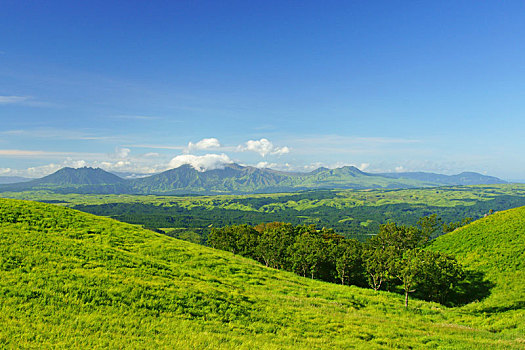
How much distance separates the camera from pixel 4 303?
13.0m

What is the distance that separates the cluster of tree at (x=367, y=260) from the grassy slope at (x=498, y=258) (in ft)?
18.3

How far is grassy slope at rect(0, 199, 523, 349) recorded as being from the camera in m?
12.3

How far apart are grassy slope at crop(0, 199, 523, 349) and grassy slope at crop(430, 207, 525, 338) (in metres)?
4.64

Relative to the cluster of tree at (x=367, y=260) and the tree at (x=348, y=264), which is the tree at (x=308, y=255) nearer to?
the cluster of tree at (x=367, y=260)

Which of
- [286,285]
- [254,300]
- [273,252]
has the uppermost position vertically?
[254,300]

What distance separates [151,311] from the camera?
15445 mm

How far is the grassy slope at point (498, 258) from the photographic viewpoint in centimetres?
3025

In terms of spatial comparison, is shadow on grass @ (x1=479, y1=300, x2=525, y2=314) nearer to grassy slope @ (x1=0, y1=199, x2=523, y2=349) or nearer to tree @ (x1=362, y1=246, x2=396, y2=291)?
grassy slope @ (x1=0, y1=199, x2=523, y2=349)

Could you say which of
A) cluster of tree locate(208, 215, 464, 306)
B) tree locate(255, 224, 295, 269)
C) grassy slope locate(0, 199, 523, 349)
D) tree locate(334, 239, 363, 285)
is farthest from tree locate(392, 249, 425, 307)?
tree locate(255, 224, 295, 269)

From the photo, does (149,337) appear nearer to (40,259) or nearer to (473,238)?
(40,259)

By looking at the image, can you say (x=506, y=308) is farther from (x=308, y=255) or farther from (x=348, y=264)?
(x=308, y=255)

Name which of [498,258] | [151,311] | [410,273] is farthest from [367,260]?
[151,311]

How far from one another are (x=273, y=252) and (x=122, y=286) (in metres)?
53.2

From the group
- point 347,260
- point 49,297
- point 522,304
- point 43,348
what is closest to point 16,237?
point 49,297
